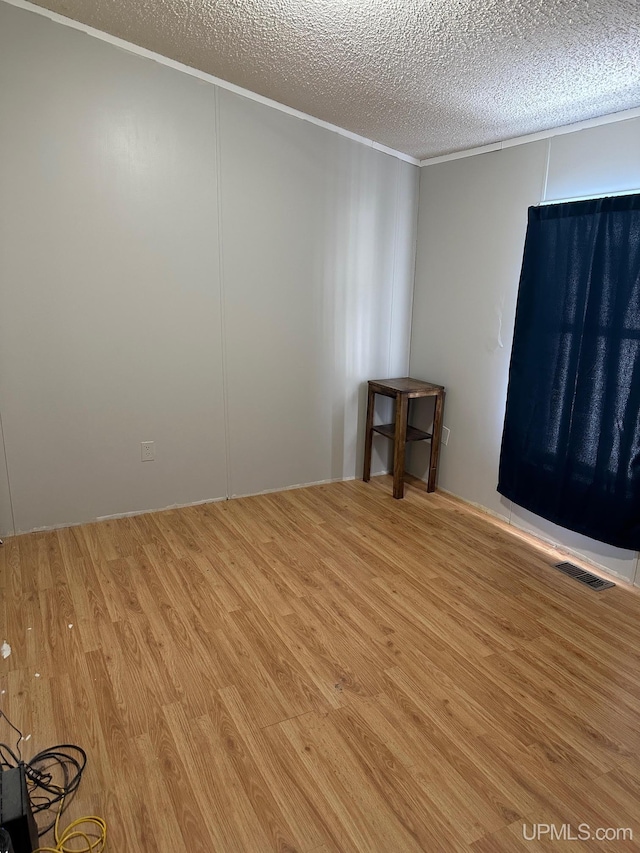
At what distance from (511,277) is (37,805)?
325 centimetres

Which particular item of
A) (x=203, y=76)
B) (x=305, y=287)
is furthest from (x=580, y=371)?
(x=203, y=76)

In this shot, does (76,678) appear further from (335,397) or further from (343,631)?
A: (335,397)

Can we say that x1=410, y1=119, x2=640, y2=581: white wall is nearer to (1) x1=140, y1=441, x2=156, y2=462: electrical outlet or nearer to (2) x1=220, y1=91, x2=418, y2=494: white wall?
(2) x1=220, y1=91, x2=418, y2=494: white wall

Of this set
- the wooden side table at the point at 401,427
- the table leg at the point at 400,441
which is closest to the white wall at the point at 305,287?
the wooden side table at the point at 401,427

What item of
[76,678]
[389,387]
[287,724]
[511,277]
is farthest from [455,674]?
[511,277]

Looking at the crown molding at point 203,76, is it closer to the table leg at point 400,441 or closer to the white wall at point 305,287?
the white wall at point 305,287

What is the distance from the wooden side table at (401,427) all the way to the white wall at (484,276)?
0.12m

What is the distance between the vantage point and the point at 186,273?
3.16 m

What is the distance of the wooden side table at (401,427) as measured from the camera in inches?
140

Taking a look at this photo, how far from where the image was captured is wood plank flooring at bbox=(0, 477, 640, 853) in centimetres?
147

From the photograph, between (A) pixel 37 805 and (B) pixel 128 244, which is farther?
(B) pixel 128 244

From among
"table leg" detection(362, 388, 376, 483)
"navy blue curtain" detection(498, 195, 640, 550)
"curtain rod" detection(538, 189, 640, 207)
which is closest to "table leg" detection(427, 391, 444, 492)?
"table leg" detection(362, 388, 376, 483)

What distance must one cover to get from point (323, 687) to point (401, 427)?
196cm

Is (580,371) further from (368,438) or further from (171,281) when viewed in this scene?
(171,281)
